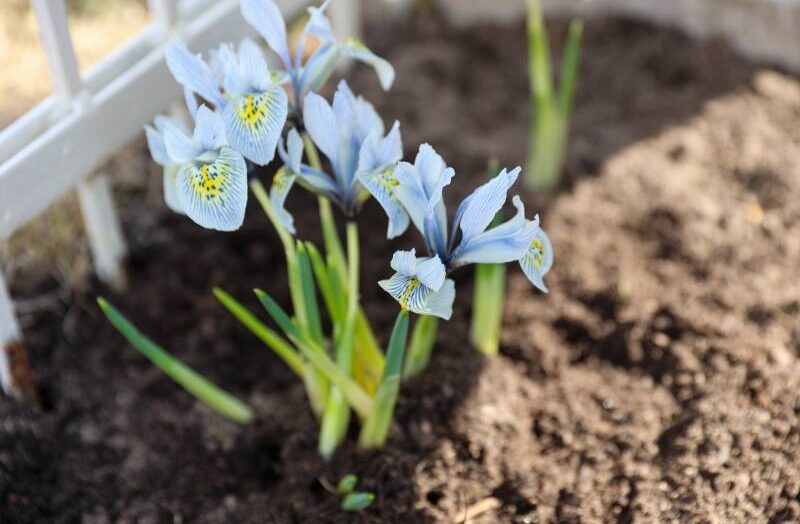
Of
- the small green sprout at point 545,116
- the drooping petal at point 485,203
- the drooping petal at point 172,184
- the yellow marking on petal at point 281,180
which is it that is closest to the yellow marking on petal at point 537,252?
the drooping petal at point 485,203

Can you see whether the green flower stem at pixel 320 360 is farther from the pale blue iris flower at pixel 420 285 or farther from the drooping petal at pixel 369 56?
the drooping petal at pixel 369 56

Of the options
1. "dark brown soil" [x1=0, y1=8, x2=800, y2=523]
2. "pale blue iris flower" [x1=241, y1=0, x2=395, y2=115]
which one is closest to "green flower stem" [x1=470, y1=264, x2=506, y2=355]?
"dark brown soil" [x1=0, y1=8, x2=800, y2=523]

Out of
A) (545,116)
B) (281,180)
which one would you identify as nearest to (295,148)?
(281,180)

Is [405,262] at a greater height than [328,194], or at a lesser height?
lesser

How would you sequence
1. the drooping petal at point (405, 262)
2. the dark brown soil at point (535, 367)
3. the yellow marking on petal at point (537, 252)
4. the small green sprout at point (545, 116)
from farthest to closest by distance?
the small green sprout at point (545, 116) → the dark brown soil at point (535, 367) → the yellow marking on petal at point (537, 252) → the drooping petal at point (405, 262)

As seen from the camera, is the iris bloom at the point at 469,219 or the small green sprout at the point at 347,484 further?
the small green sprout at the point at 347,484

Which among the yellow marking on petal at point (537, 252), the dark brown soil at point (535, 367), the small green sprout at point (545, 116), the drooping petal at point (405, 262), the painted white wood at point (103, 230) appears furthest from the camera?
the small green sprout at point (545, 116)

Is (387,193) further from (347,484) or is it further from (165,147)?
(347,484)
